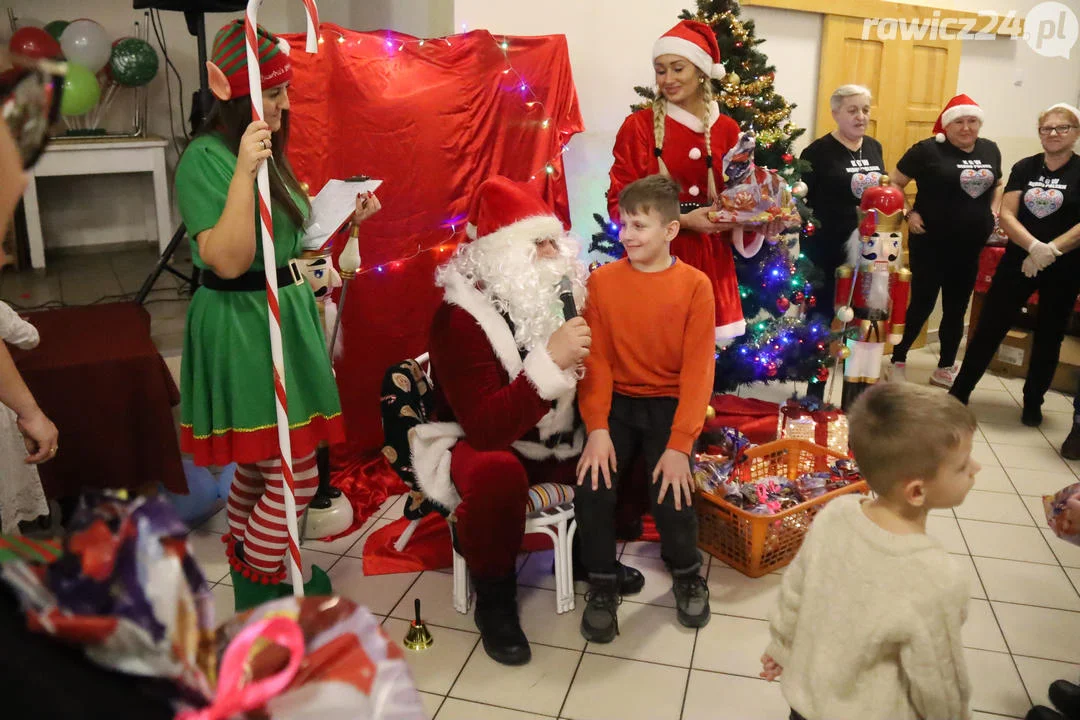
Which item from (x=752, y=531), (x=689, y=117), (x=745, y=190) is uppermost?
(x=689, y=117)

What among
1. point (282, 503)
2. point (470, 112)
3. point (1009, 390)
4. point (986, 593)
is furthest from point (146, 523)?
point (1009, 390)

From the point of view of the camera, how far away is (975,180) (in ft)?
14.4

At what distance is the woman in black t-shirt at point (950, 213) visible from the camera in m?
4.42

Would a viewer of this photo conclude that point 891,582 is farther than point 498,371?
No

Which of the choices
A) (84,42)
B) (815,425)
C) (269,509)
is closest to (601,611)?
(269,509)

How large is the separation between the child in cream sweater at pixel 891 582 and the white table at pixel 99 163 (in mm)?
4547

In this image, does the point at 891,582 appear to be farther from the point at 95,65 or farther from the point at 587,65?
the point at 95,65

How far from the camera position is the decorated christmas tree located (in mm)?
3719

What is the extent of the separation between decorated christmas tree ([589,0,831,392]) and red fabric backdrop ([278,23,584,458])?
53 centimetres

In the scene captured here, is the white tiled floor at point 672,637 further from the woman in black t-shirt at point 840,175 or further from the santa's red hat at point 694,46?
the santa's red hat at point 694,46

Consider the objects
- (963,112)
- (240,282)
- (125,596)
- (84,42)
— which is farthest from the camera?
(84,42)

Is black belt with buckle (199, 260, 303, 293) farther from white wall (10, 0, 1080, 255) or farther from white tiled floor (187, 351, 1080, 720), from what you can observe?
white wall (10, 0, 1080, 255)

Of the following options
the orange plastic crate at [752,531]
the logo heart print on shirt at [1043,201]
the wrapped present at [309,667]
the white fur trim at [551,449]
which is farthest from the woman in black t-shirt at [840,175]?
the wrapped present at [309,667]

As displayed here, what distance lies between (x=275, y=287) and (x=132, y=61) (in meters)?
4.23
